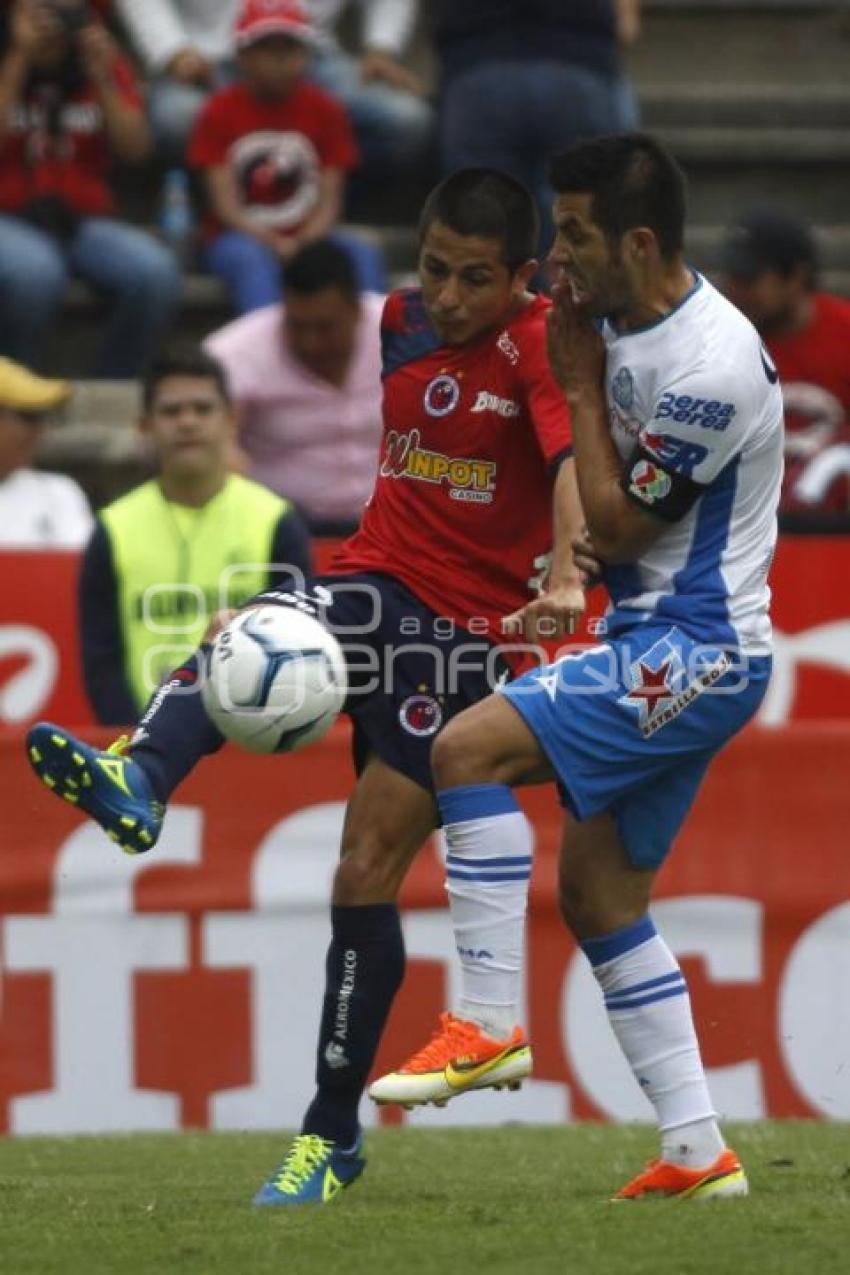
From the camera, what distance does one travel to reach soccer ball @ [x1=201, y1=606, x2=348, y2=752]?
20.9 feet

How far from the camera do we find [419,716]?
680 centimetres

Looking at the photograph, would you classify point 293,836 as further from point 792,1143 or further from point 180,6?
point 180,6

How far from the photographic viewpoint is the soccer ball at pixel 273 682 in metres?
6.36

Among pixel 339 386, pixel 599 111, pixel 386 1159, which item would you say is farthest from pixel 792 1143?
pixel 599 111

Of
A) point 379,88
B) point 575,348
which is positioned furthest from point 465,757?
point 379,88

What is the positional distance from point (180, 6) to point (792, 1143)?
684 centimetres

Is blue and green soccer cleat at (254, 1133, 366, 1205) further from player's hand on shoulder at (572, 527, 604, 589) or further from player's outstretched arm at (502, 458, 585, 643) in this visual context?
player's hand on shoulder at (572, 527, 604, 589)

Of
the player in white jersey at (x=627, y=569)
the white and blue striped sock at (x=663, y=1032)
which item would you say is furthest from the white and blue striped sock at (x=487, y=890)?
the white and blue striped sock at (x=663, y=1032)

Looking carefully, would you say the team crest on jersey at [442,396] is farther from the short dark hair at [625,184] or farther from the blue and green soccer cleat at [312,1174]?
the blue and green soccer cleat at [312,1174]

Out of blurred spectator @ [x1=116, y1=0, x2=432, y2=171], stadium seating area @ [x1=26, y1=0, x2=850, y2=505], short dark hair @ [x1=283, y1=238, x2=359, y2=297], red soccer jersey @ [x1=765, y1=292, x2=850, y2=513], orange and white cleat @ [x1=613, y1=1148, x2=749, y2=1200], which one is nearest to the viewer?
orange and white cleat @ [x1=613, y1=1148, x2=749, y2=1200]

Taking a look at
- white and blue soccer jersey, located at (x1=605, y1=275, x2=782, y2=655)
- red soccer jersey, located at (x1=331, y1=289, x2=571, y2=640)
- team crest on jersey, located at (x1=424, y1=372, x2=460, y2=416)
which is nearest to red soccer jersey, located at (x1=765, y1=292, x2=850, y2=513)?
red soccer jersey, located at (x1=331, y1=289, x2=571, y2=640)

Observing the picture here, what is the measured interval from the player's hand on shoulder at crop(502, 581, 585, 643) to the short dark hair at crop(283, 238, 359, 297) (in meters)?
4.33

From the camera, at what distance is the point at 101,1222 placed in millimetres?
6324

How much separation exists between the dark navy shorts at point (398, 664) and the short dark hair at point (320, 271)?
372 cm
